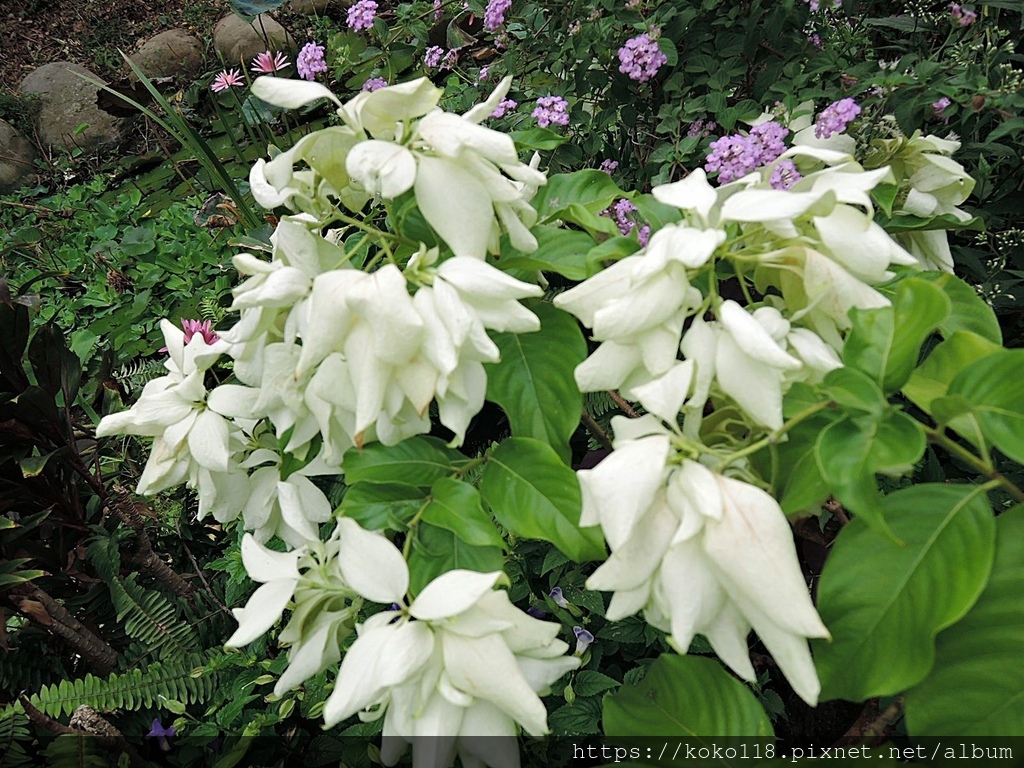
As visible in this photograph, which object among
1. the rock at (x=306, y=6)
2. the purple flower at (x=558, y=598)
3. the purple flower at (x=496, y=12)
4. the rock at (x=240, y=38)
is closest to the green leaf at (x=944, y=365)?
the purple flower at (x=558, y=598)

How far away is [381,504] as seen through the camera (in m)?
0.65

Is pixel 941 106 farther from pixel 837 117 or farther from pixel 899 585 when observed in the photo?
pixel 899 585

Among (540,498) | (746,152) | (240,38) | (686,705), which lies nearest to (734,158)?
(746,152)

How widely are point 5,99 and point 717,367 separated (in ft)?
16.5

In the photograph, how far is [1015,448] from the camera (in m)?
0.48

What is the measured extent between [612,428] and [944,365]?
32 cm

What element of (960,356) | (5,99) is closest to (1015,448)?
(960,356)

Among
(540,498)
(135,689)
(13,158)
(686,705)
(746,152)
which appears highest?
(746,152)

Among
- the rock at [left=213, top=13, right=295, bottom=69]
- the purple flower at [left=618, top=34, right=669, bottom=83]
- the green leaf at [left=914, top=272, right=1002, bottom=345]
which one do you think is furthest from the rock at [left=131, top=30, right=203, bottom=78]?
the green leaf at [left=914, top=272, right=1002, bottom=345]

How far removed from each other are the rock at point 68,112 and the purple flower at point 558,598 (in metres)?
3.98

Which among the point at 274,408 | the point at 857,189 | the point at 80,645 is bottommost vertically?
the point at 80,645

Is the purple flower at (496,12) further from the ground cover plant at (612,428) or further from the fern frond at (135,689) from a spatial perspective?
the fern frond at (135,689)

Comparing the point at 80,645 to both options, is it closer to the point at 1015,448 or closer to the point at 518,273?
the point at 518,273

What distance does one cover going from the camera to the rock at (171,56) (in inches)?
174
